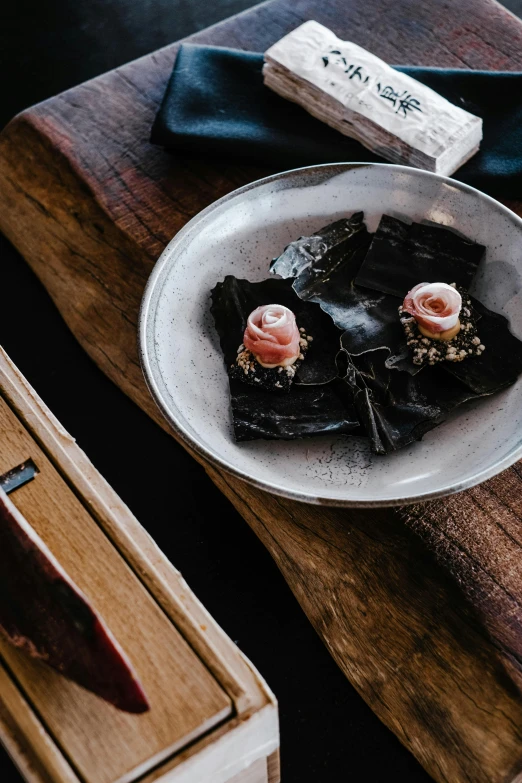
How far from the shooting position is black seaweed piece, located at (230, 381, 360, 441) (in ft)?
3.97

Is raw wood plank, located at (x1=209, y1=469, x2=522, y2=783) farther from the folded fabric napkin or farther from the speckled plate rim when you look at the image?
the folded fabric napkin

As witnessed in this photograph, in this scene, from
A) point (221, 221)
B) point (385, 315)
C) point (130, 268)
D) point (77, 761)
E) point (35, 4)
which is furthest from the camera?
Answer: point (35, 4)

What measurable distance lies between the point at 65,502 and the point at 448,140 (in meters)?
0.99

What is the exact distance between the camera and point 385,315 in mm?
1332

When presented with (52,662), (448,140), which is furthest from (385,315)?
(52,662)

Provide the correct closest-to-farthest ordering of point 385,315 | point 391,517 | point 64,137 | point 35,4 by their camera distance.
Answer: point 391,517 < point 385,315 < point 64,137 < point 35,4

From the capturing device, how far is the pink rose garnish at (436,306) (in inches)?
48.5

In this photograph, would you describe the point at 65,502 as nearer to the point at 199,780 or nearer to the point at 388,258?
the point at 199,780

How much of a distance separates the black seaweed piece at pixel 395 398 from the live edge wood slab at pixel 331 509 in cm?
12

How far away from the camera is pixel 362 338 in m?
1.29

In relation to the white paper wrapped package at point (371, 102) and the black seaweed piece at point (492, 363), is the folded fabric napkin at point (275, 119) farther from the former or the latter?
the black seaweed piece at point (492, 363)

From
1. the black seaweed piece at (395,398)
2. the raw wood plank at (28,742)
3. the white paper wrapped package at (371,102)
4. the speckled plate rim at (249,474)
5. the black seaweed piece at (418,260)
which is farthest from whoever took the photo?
the white paper wrapped package at (371,102)

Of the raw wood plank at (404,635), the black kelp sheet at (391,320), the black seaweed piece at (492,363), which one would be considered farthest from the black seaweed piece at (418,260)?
the raw wood plank at (404,635)

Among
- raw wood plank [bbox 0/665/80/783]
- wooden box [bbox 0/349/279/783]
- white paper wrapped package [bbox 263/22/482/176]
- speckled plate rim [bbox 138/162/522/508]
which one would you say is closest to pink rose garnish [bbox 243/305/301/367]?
speckled plate rim [bbox 138/162/522/508]
